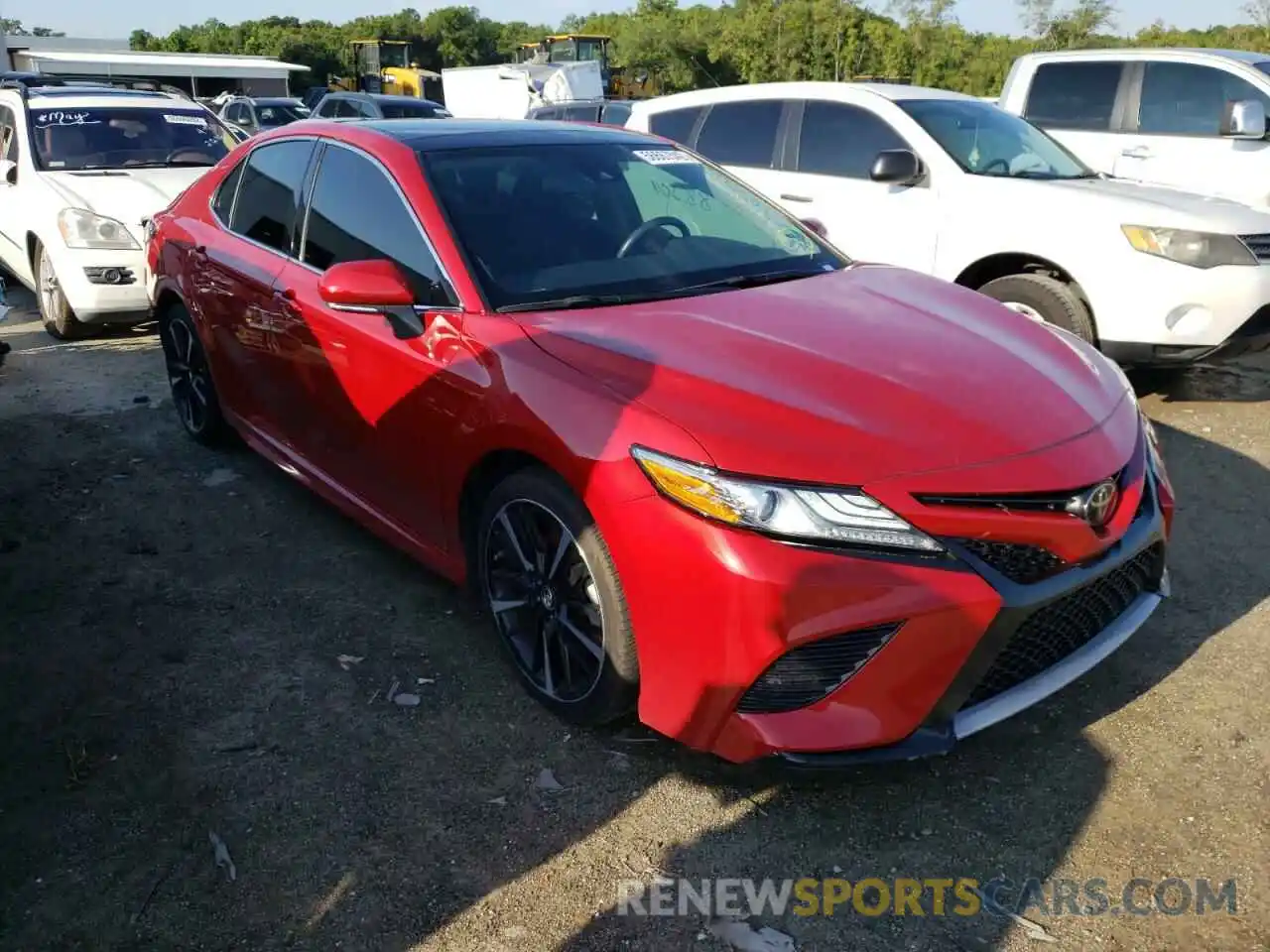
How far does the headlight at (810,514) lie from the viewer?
2.41 meters

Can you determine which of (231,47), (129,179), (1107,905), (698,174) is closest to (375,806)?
(1107,905)

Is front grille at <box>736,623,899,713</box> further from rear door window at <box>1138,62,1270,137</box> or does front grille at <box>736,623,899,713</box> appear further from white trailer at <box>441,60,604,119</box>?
white trailer at <box>441,60,604,119</box>

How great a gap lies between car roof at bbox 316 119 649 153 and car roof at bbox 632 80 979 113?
2.90 metres

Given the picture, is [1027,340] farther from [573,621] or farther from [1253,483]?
[1253,483]

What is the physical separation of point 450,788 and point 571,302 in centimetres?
146

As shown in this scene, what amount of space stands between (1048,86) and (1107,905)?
794 centimetres

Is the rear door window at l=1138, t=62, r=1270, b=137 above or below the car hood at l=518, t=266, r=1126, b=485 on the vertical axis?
above

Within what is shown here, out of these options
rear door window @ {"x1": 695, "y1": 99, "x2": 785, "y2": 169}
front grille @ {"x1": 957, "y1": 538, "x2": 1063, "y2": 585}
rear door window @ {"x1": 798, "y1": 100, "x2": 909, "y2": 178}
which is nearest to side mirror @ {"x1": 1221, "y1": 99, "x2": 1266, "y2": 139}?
rear door window @ {"x1": 798, "y1": 100, "x2": 909, "y2": 178}

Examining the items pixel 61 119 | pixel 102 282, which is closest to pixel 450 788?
pixel 102 282

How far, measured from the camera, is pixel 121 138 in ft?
27.2

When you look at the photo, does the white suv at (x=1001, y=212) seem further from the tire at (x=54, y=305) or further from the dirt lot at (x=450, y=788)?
the tire at (x=54, y=305)

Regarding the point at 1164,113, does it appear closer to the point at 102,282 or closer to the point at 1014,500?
the point at 1014,500

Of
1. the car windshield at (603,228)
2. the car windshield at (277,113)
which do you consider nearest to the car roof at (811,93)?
the car windshield at (603,228)

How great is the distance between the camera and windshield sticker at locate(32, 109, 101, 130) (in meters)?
8.09
